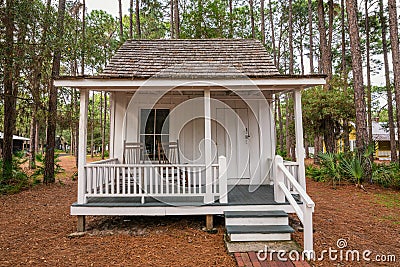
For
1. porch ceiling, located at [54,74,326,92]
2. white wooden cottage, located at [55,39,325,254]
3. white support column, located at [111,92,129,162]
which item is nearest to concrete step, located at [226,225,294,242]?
white wooden cottage, located at [55,39,325,254]

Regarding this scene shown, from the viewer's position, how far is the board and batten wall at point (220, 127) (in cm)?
696

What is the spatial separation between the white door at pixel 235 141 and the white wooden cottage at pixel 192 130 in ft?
0.09

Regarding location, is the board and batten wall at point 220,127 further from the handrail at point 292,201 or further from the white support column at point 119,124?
the handrail at point 292,201

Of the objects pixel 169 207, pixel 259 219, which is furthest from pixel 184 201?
pixel 259 219

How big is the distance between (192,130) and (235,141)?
1.21 m

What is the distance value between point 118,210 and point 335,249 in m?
3.97

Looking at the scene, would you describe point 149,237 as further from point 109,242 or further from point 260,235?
point 260,235

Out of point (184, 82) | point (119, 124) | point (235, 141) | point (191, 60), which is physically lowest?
point (235, 141)

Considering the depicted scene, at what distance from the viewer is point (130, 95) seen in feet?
23.0

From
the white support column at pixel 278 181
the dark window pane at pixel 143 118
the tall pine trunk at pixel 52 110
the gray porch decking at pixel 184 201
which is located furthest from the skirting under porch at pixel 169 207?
the tall pine trunk at pixel 52 110

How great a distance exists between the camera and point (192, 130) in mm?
7180

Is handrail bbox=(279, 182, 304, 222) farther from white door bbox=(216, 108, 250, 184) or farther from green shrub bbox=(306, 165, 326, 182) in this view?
green shrub bbox=(306, 165, 326, 182)

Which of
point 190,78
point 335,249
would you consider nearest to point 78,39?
point 190,78

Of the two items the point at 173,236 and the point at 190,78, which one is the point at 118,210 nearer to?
the point at 173,236
